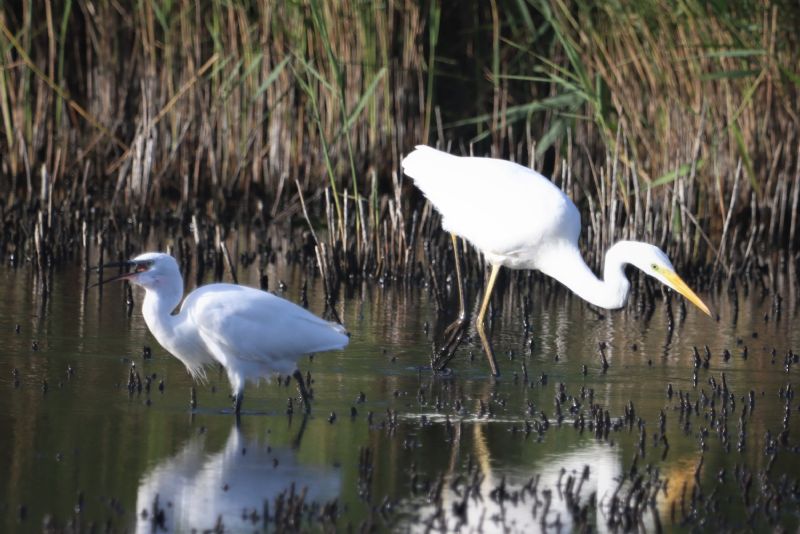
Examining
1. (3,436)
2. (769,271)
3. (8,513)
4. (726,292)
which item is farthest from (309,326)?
(769,271)

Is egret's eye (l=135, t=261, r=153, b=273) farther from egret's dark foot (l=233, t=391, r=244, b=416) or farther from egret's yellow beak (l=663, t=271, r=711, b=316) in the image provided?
egret's yellow beak (l=663, t=271, r=711, b=316)

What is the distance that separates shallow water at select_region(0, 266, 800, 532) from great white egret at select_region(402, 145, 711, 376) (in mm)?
399

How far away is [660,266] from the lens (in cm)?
660

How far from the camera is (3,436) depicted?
5.07 metres

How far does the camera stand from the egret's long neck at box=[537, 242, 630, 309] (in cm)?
673

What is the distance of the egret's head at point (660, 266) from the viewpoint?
657 centimetres

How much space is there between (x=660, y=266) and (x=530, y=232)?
68 centimetres

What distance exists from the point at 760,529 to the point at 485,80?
8.22 m

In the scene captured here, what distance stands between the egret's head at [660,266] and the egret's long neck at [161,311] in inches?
87.9

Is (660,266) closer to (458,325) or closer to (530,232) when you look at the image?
(530,232)

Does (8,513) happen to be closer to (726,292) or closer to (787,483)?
(787,483)

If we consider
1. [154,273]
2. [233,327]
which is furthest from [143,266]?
[233,327]

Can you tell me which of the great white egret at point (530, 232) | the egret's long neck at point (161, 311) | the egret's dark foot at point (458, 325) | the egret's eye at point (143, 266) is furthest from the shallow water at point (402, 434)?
the egret's eye at point (143, 266)

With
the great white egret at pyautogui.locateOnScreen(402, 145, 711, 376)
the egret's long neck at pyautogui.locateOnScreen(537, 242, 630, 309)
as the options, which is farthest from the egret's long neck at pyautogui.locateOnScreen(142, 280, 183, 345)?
the egret's long neck at pyautogui.locateOnScreen(537, 242, 630, 309)
